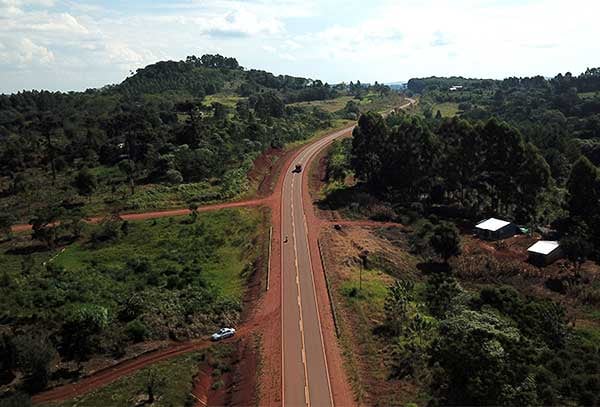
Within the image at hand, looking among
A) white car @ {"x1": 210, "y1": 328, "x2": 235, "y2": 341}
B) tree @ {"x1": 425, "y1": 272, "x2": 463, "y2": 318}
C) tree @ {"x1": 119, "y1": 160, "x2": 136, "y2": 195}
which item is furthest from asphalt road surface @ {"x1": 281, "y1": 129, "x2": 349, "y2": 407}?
tree @ {"x1": 119, "y1": 160, "x2": 136, "y2": 195}

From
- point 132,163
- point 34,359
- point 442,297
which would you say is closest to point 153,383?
point 34,359

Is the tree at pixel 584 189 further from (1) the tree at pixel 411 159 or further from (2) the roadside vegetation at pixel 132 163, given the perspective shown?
(2) the roadside vegetation at pixel 132 163

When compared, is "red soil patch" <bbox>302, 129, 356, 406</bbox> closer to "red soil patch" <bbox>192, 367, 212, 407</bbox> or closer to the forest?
"red soil patch" <bbox>192, 367, 212, 407</bbox>

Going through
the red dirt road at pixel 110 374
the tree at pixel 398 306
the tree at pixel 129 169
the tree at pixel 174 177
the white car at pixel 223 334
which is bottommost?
the red dirt road at pixel 110 374

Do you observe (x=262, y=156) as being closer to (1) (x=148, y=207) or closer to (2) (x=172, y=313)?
(1) (x=148, y=207)

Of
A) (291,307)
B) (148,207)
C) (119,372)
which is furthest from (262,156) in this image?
(119,372)

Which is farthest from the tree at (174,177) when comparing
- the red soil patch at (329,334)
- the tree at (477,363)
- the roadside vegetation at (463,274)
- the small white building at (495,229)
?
the tree at (477,363)
